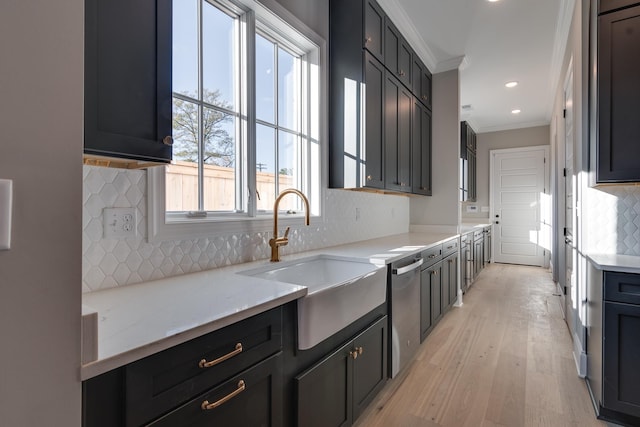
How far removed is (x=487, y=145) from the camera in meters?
6.78

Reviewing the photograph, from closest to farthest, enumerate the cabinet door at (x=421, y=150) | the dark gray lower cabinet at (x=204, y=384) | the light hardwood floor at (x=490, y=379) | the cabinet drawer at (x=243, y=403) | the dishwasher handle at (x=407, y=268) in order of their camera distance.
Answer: the dark gray lower cabinet at (x=204, y=384), the cabinet drawer at (x=243, y=403), the light hardwood floor at (x=490, y=379), the dishwasher handle at (x=407, y=268), the cabinet door at (x=421, y=150)

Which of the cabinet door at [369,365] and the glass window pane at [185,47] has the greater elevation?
the glass window pane at [185,47]

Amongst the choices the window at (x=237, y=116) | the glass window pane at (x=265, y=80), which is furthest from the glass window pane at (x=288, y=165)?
the glass window pane at (x=265, y=80)

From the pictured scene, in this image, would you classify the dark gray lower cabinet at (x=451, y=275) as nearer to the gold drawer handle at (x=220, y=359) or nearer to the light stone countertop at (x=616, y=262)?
the light stone countertop at (x=616, y=262)

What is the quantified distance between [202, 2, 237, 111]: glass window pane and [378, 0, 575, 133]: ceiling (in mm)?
1500

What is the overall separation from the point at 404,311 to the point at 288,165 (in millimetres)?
1319

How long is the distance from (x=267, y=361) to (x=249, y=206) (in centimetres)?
102

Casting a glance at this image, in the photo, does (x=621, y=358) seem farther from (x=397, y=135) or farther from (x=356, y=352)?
(x=397, y=135)

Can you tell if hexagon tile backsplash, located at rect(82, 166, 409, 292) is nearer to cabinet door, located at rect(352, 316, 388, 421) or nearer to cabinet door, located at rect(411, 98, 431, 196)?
cabinet door, located at rect(352, 316, 388, 421)

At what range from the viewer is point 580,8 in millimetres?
2299

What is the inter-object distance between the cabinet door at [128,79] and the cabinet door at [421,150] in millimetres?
2783


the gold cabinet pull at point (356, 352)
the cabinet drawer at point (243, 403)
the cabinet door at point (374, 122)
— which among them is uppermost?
the cabinet door at point (374, 122)

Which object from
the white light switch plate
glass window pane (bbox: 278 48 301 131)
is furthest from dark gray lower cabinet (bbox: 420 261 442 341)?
the white light switch plate

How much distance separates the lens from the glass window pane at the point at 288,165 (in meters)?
2.21
